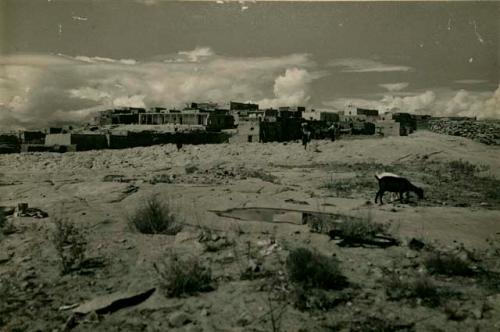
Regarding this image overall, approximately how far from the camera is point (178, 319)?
3604 millimetres

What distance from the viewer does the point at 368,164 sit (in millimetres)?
14281

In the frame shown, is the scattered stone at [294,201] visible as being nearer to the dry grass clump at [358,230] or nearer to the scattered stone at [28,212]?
the dry grass clump at [358,230]

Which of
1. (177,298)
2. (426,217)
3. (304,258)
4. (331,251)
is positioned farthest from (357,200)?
(177,298)

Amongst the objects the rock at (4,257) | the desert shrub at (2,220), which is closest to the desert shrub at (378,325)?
the rock at (4,257)

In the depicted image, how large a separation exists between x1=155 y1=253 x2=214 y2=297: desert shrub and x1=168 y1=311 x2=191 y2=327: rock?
1.09 feet

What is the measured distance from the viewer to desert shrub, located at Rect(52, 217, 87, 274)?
4598 millimetres

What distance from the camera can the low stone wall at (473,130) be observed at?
2283cm

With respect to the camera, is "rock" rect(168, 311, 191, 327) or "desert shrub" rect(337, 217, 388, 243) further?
"desert shrub" rect(337, 217, 388, 243)

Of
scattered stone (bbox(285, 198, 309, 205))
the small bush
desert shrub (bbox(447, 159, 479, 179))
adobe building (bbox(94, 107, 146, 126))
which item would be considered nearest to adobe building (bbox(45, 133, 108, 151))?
scattered stone (bbox(285, 198, 309, 205))

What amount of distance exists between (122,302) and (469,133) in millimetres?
26227

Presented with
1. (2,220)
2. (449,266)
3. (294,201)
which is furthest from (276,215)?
(2,220)

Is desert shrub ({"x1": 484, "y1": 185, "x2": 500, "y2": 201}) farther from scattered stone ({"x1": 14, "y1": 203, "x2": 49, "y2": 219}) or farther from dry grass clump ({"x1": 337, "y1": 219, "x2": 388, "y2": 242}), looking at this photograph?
scattered stone ({"x1": 14, "y1": 203, "x2": 49, "y2": 219})

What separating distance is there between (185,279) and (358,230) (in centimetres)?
234

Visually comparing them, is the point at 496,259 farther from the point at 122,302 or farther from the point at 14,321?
the point at 14,321
